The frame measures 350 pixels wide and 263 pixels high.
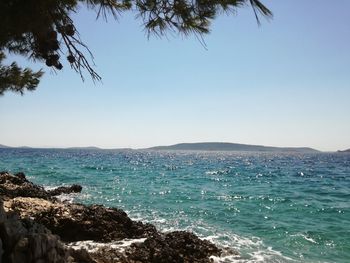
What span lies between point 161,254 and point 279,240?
6.10m

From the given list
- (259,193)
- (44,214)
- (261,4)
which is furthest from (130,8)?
(259,193)

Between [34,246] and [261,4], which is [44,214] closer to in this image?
[34,246]

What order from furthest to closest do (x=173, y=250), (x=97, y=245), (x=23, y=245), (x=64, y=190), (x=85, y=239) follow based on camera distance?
(x=64, y=190) < (x=85, y=239) < (x=97, y=245) < (x=173, y=250) < (x=23, y=245)

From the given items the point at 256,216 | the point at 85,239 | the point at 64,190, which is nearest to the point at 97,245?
the point at 85,239

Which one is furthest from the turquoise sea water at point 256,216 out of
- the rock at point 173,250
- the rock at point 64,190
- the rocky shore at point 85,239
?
the rocky shore at point 85,239

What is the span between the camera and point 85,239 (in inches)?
474

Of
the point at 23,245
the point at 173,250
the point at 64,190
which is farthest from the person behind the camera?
the point at 64,190

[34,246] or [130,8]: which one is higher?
[130,8]

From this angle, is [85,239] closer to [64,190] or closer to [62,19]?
[62,19]

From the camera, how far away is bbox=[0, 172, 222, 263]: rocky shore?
6695 mm

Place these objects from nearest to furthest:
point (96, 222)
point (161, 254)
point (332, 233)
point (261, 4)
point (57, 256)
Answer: point (261, 4), point (57, 256), point (161, 254), point (96, 222), point (332, 233)

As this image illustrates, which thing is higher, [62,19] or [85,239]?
[62,19]

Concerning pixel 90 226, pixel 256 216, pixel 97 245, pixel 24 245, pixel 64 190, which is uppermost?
pixel 24 245

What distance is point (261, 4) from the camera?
532 cm
